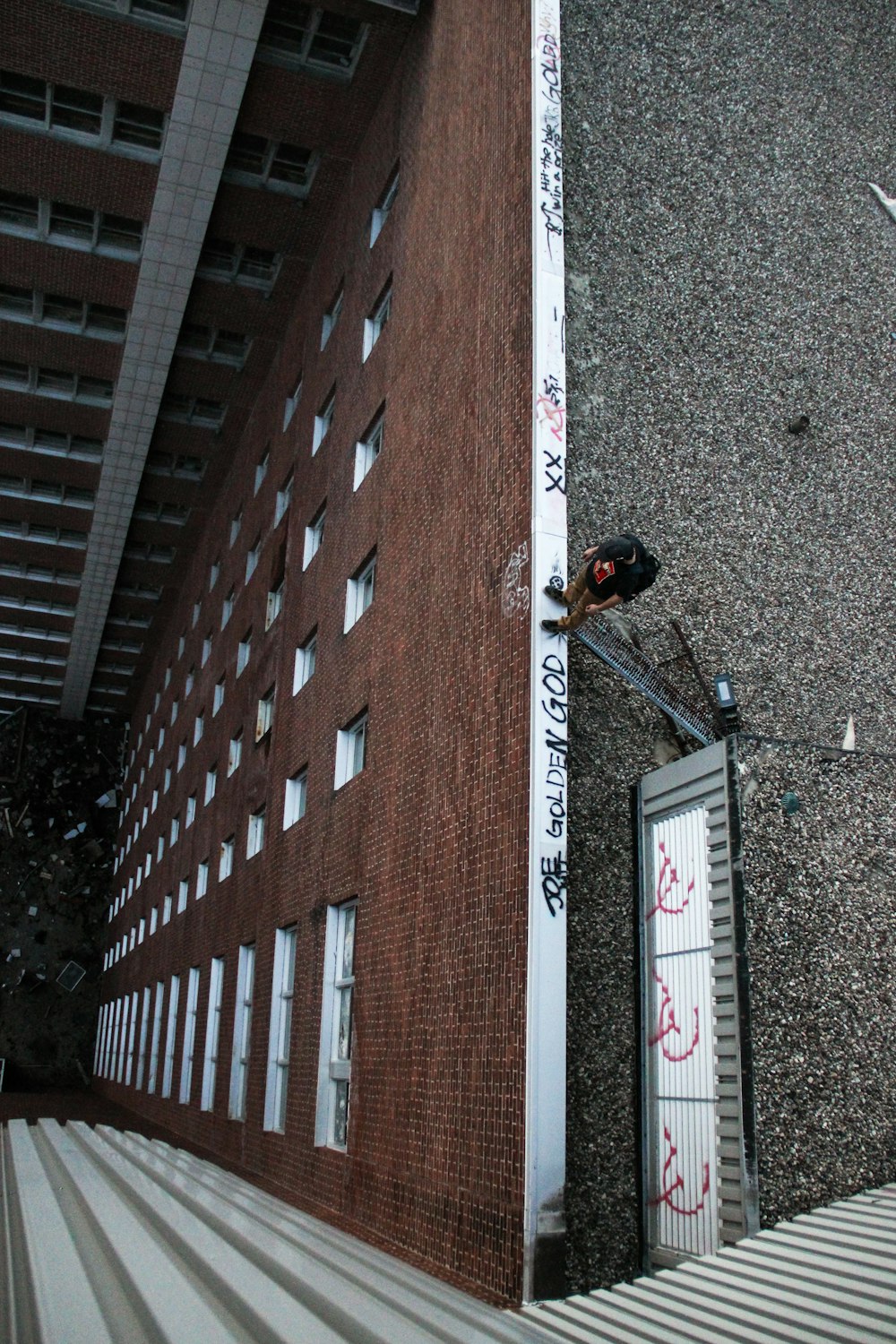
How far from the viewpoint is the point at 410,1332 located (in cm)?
577

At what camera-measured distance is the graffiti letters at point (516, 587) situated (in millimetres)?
9656

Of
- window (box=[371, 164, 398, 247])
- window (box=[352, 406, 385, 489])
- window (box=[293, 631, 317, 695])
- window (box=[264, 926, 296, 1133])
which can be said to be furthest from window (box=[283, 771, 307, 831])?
window (box=[371, 164, 398, 247])

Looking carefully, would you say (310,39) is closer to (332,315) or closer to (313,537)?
(332,315)

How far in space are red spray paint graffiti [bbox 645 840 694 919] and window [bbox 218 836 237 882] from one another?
13772 mm

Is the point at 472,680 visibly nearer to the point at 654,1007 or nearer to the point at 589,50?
the point at 654,1007

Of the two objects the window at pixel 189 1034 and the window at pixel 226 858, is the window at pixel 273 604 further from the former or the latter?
the window at pixel 189 1034

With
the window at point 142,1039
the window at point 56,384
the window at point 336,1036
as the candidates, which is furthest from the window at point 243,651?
the window at point 336,1036

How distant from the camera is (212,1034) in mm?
20766

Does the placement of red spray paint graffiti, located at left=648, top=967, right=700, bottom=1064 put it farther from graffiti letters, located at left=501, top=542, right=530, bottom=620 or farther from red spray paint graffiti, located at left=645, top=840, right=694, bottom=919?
graffiti letters, located at left=501, top=542, right=530, bottom=620

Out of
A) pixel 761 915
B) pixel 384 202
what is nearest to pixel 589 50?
pixel 384 202

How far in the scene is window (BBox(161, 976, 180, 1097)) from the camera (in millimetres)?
24781

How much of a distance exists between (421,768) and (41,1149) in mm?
6383

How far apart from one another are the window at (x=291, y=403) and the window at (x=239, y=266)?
2219mm

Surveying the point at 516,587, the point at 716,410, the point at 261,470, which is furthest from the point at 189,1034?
the point at 716,410
